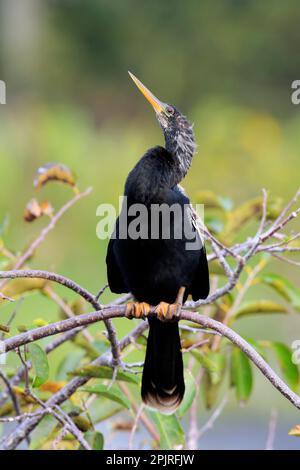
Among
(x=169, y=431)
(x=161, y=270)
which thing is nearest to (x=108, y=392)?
(x=169, y=431)

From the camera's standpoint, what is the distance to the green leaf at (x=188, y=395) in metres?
2.68

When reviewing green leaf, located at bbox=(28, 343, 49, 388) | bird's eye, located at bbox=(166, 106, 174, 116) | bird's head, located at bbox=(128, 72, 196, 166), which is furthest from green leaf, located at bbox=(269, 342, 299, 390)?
green leaf, located at bbox=(28, 343, 49, 388)

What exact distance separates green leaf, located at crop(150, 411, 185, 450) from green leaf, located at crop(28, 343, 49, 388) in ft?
1.48

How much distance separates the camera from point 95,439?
2660mm

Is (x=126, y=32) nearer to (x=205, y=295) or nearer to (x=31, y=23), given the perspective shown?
(x=31, y=23)

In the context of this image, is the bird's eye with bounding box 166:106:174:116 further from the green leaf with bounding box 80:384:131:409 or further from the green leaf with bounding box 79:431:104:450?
the green leaf with bounding box 79:431:104:450

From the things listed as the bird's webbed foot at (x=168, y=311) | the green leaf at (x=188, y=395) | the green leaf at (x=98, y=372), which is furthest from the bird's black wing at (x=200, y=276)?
the green leaf at (x=98, y=372)

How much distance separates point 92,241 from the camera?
28.9 feet

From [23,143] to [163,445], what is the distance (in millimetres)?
8152

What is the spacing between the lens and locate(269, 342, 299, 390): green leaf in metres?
3.04

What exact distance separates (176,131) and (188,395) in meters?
0.80

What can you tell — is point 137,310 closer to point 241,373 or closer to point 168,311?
point 168,311

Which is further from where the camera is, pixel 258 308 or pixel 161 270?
pixel 258 308
